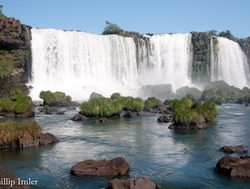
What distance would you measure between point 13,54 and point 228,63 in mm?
55879

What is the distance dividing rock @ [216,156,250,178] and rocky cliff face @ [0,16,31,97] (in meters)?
52.2

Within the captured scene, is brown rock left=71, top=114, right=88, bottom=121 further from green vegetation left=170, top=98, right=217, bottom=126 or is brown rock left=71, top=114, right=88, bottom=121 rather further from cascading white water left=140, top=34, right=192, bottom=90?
cascading white water left=140, top=34, right=192, bottom=90

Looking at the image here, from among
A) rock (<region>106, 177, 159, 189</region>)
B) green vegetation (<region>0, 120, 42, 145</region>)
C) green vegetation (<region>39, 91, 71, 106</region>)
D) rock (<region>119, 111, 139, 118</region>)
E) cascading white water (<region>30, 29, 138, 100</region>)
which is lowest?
rock (<region>106, 177, 159, 189</region>)

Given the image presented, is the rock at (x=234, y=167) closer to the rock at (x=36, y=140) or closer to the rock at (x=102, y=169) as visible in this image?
the rock at (x=102, y=169)

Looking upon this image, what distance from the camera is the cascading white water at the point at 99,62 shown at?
81.9 m

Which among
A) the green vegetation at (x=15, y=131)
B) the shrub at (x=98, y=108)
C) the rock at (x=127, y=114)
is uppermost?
the shrub at (x=98, y=108)

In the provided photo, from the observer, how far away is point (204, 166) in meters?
26.8

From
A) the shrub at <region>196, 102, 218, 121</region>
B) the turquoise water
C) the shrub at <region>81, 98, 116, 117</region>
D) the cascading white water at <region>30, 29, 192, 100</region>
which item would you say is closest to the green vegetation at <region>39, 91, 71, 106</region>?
the cascading white water at <region>30, 29, 192, 100</region>

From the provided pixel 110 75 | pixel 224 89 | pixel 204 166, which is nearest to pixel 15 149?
pixel 204 166

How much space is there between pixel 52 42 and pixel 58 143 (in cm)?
5019

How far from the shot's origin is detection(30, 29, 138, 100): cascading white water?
8144 cm

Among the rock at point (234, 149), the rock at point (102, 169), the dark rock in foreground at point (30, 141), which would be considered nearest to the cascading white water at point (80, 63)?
the dark rock in foreground at point (30, 141)

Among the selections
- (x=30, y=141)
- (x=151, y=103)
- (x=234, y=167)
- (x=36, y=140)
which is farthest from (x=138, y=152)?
(x=151, y=103)

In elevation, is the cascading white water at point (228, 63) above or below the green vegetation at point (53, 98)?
above
